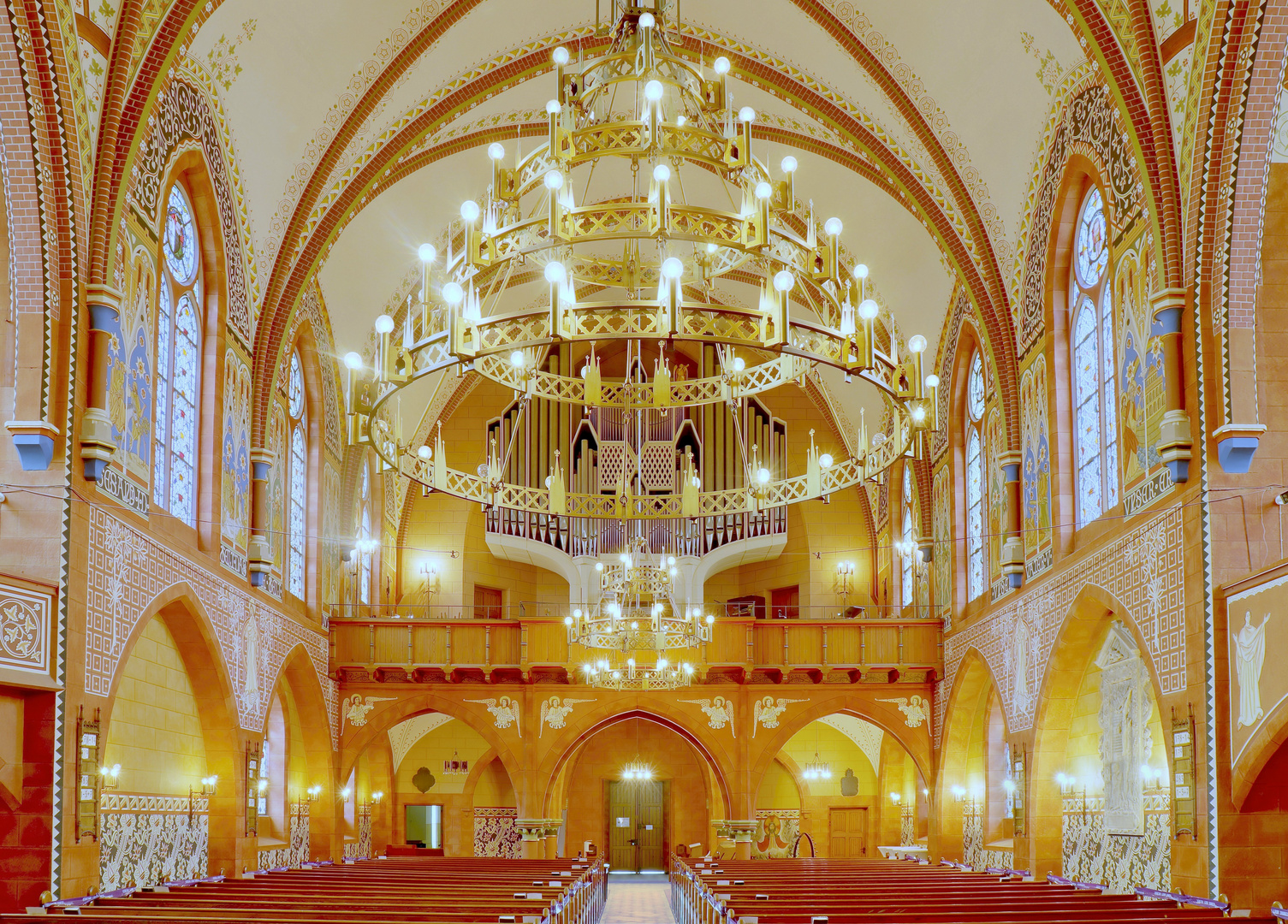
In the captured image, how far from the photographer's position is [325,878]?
17.7 metres

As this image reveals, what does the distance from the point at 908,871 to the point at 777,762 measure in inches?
542

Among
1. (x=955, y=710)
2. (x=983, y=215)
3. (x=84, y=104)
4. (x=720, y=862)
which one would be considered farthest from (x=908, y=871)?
(x=84, y=104)

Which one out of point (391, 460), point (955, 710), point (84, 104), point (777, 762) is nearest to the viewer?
point (391, 460)

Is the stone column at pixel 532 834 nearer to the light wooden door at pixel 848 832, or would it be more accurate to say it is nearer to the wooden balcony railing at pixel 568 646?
the wooden balcony railing at pixel 568 646

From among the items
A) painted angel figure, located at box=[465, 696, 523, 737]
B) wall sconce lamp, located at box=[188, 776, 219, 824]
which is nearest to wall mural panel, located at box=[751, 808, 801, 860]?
painted angel figure, located at box=[465, 696, 523, 737]

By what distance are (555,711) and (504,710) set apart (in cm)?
102

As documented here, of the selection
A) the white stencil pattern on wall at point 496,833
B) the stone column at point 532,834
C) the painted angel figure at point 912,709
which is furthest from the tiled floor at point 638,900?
the painted angel figure at point 912,709

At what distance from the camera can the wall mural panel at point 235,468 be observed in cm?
2000

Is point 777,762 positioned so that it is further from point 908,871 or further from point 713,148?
point 713,148

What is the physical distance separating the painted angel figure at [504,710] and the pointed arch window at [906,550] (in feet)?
28.0

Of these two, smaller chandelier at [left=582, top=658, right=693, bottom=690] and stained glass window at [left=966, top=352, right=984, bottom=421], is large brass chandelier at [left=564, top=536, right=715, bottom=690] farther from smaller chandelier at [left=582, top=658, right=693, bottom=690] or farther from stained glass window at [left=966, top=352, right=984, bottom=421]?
stained glass window at [left=966, top=352, right=984, bottom=421]

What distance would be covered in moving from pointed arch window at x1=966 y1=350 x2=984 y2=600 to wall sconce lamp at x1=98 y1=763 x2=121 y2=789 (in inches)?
566

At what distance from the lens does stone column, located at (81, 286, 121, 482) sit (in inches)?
575

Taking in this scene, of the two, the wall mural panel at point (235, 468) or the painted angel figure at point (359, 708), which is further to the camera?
the painted angel figure at point (359, 708)
